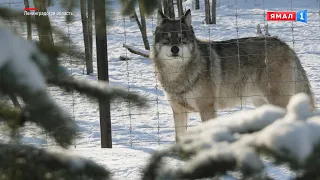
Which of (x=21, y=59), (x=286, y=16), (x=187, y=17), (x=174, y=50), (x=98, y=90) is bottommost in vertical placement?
(x=286, y=16)

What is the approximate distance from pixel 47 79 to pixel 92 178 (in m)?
0.22

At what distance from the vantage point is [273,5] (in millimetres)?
23203

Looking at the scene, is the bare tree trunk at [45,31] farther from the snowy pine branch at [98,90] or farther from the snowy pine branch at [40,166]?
the snowy pine branch at [40,166]

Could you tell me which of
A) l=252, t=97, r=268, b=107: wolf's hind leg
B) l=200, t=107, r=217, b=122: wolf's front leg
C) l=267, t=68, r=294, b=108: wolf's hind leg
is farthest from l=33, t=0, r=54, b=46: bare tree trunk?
l=252, t=97, r=268, b=107: wolf's hind leg

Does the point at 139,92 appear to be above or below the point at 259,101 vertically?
above

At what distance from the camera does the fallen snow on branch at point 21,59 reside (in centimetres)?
99

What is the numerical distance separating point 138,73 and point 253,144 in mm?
10610

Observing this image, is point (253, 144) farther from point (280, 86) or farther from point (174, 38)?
point (280, 86)

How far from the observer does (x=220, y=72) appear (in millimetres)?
6504

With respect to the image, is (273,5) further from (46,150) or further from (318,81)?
(46,150)

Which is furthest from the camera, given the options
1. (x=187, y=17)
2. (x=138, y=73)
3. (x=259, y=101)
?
(x=138, y=73)

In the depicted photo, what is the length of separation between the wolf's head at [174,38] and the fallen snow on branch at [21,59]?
509 cm

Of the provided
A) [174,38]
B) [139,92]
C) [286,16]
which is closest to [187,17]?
[174,38]

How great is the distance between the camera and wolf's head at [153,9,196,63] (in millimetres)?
6223
